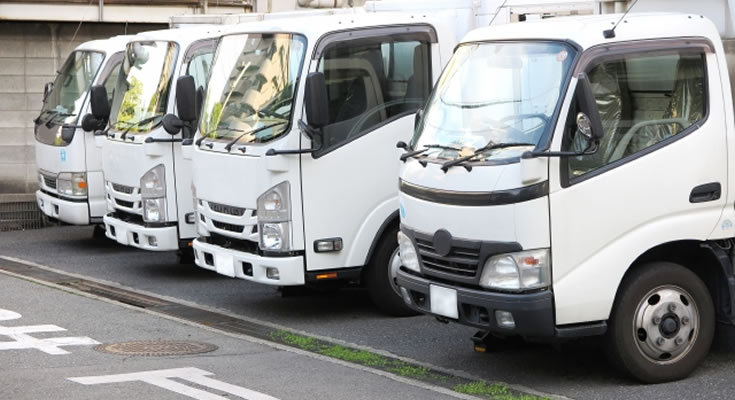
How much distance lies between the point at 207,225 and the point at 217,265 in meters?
0.43

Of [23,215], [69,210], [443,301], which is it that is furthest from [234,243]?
[23,215]

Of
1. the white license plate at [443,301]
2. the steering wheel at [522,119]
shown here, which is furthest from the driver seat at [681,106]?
the white license plate at [443,301]

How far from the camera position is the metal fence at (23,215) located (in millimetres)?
18750

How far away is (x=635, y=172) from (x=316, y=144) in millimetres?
3250

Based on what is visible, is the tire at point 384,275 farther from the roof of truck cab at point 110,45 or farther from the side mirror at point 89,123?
the roof of truck cab at point 110,45

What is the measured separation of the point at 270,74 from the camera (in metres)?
11.2

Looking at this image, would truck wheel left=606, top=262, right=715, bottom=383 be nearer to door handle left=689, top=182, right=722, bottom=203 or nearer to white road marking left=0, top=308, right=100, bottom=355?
door handle left=689, top=182, right=722, bottom=203

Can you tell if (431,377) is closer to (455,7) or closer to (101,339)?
(101,339)

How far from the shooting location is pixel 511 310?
8.23m

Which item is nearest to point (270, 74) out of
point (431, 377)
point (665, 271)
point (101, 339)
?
point (101, 339)

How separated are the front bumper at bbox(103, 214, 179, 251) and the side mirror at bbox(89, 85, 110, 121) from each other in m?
1.49

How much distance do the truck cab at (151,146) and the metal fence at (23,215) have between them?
4.61 metres

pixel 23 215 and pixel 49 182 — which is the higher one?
pixel 49 182

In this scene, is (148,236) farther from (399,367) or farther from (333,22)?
(399,367)
